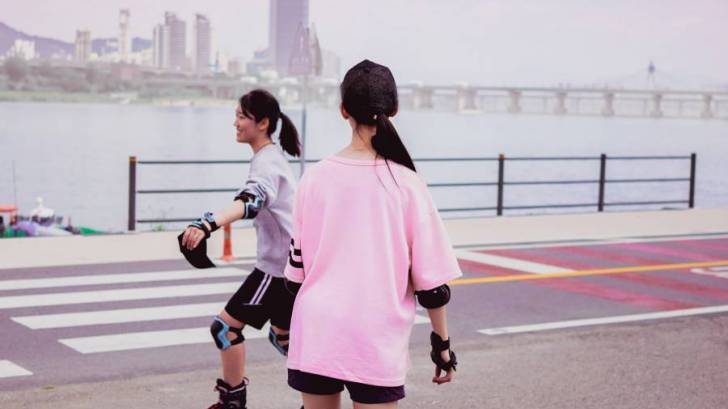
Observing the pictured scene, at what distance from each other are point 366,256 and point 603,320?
277 inches

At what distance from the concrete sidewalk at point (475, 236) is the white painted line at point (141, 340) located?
4.24 m

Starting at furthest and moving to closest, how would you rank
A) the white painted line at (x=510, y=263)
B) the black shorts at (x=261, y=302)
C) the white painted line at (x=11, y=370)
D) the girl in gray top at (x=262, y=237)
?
the white painted line at (x=510, y=263) → the white painted line at (x=11, y=370) → the black shorts at (x=261, y=302) → the girl in gray top at (x=262, y=237)

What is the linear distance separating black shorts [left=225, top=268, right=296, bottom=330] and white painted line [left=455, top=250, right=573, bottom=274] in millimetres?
7915

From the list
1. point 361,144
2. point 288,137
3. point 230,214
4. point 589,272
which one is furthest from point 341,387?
point 589,272

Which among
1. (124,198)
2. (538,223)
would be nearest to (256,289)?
(538,223)

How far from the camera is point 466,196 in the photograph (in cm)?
7494

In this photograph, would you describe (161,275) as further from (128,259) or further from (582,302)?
(582,302)

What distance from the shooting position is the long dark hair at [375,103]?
4414 millimetres

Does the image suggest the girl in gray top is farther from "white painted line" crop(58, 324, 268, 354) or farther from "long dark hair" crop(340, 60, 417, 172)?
"white painted line" crop(58, 324, 268, 354)

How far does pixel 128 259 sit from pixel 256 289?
27.2 feet

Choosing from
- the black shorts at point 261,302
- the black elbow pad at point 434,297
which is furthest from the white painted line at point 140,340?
the black elbow pad at point 434,297

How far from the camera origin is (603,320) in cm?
1107

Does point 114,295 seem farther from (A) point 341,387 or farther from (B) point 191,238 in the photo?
(A) point 341,387

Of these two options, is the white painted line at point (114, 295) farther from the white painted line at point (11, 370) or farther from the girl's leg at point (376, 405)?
the girl's leg at point (376, 405)
